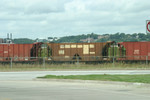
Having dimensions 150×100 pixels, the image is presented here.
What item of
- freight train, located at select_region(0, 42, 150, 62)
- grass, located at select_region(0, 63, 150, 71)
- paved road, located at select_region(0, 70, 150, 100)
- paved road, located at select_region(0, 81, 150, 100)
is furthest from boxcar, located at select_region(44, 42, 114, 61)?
paved road, located at select_region(0, 81, 150, 100)

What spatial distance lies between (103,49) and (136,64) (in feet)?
18.9

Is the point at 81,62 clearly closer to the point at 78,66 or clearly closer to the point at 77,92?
the point at 78,66

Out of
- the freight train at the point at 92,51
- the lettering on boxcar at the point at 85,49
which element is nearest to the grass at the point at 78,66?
the freight train at the point at 92,51

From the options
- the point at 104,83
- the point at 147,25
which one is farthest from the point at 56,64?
the point at 147,25

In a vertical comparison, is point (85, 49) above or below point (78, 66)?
above

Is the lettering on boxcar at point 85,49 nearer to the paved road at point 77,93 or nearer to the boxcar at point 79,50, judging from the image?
the boxcar at point 79,50

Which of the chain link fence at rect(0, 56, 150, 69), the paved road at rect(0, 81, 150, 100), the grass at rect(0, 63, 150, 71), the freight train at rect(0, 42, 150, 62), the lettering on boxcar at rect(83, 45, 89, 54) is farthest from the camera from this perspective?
the lettering on boxcar at rect(83, 45, 89, 54)

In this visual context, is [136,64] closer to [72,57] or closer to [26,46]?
[72,57]

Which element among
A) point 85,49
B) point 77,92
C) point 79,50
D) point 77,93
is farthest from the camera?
point 79,50

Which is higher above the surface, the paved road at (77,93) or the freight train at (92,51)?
the freight train at (92,51)

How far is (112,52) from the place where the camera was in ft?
→ 173

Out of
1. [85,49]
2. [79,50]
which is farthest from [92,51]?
[79,50]

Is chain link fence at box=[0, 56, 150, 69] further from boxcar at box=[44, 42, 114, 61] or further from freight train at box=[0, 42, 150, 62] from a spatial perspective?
boxcar at box=[44, 42, 114, 61]

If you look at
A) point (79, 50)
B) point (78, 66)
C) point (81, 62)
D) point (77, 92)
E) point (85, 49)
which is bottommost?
point (77, 92)
